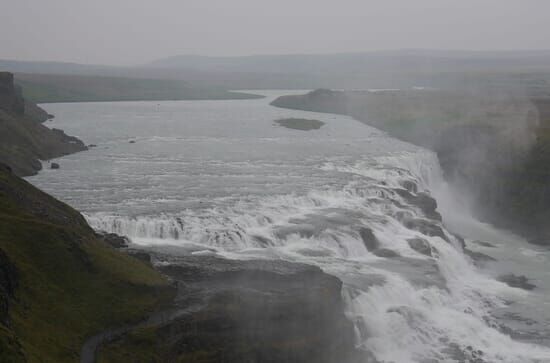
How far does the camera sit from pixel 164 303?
86.5ft

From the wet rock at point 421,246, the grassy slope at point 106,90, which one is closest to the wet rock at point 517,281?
the wet rock at point 421,246

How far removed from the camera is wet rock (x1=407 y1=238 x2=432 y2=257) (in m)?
42.1

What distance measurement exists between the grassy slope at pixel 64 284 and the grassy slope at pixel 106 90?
125956 millimetres

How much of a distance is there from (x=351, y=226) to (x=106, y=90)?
143m

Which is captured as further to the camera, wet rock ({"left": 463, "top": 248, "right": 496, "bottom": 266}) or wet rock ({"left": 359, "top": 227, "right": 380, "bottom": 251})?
wet rock ({"left": 463, "top": 248, "right": 496, "bottom": 266})

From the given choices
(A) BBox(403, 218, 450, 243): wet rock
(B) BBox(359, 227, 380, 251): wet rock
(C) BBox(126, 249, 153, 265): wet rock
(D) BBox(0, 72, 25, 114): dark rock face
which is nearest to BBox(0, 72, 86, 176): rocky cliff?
(D) BBox(0, 72, 25, 114): dark rock face

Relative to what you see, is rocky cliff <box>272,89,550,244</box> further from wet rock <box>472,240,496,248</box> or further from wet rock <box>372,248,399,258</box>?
wet rock <box>372,248,399,258</box>

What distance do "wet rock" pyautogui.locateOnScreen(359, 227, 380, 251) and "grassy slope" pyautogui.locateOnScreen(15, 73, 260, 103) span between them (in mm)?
119411

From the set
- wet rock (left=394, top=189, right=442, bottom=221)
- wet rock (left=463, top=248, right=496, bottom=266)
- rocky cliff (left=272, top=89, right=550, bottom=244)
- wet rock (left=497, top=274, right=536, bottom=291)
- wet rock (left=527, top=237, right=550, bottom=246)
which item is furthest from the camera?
rocky cliff (left=272, top=89, right=550, bottom=244)

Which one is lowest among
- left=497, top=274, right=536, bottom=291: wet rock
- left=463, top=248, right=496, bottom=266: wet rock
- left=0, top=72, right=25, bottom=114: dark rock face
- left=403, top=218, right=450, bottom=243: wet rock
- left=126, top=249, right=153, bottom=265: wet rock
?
left=497, top=274, right=536, bottom=291: wet rock

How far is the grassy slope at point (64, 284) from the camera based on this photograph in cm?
2194

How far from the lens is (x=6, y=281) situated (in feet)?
73.0

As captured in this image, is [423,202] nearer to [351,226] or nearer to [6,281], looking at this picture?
[351,226]

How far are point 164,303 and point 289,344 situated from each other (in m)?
5.27
